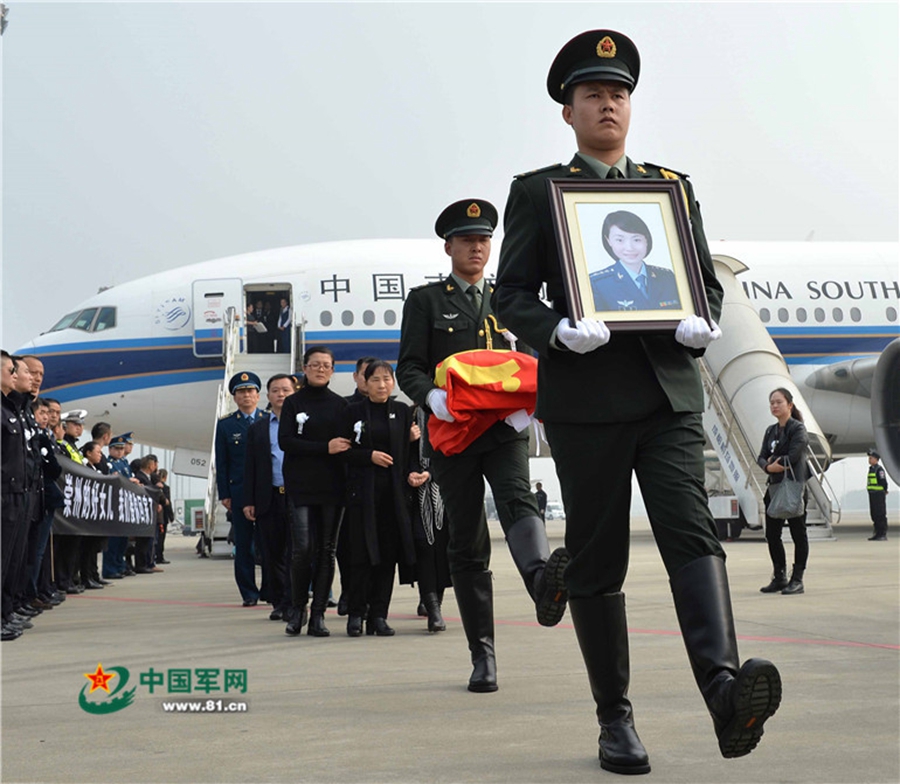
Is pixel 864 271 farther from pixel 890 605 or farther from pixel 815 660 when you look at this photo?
pixel 815 660

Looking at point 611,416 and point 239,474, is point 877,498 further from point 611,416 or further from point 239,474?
point 611,416

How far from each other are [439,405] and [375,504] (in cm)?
220

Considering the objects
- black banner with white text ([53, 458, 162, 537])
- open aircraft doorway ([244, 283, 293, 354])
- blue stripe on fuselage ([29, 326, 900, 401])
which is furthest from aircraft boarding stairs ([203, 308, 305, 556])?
black banner with white text ([53, 458, 162, 537])

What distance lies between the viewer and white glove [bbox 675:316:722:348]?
8.80ft

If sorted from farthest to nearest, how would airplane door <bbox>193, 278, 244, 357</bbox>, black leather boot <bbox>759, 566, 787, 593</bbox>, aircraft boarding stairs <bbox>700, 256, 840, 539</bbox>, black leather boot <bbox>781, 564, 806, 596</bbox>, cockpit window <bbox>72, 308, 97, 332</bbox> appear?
cockpit window <bbox>72, 308, 97, 332</bbox> < airplane door <bbox>193, 278, 244, 357</bbox> < aircraft boarding stairs <bbox>700, 256, 840, 539</bbox> < black leather boot <bbox>759, 566, 787, 593</bbox> < black leather boot <bbox>781, 564, 806, 596</bbox>

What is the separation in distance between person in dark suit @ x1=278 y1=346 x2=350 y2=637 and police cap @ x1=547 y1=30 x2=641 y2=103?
3407mm

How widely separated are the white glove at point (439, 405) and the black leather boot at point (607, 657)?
115 cm

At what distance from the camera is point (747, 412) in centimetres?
1479

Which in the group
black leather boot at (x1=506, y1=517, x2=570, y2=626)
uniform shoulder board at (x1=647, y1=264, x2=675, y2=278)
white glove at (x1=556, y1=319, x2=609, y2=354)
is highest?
uniform shoulder board at (x1=647, y1=264, x2=675, y2=278)

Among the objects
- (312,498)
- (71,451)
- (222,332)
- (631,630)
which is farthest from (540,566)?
(222,332)

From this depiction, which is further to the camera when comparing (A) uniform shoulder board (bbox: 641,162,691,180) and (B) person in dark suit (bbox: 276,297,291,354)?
(B) person in dark suit (bbox: 276,297,291,354)

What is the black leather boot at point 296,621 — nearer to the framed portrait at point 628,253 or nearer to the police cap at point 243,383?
the police cap at point 243,383

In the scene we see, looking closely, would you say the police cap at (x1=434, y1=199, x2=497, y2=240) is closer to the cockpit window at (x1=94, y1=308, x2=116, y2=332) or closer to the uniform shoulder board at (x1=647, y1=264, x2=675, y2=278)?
the uniform shoulder board at (x1=647, y1=264, x2=675, y2=278)

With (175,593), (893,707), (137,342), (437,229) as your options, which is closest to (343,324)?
(137,342)
